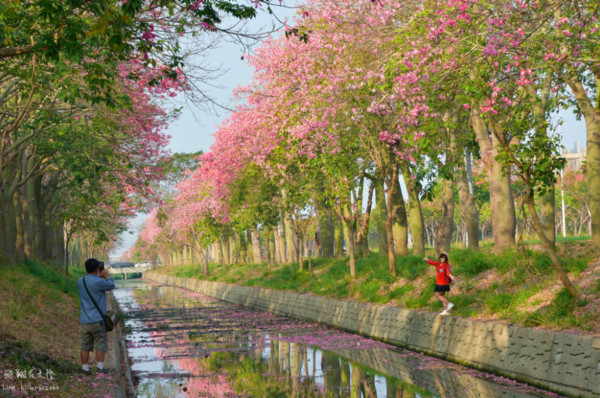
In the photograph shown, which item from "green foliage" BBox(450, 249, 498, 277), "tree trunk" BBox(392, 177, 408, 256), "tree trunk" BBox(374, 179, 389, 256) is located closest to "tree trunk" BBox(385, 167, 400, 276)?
"tree trunk" BBox(392, 177, 408, 256)

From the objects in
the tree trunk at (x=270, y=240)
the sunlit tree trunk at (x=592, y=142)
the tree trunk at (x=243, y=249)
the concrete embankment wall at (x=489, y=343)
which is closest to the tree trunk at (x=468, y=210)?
the concrete embankment wall at (x=489, y=343)

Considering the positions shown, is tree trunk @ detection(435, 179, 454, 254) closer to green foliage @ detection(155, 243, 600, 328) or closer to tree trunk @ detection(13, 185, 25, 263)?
green foliage @ detection(155, 243, 600, 328)

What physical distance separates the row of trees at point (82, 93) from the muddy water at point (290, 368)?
4.84 m

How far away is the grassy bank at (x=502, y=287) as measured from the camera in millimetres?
12352

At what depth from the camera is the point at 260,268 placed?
44.0 m

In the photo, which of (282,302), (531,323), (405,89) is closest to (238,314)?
(282,302)

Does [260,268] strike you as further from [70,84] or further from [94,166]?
[70,84]

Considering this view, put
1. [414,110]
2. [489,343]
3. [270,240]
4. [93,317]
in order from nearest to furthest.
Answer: [93,317] < [489,343] < [414,110] < [270,240]

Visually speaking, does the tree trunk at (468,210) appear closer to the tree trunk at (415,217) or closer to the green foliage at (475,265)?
the tree trunk at (415,217)

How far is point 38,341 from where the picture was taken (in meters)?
12.7

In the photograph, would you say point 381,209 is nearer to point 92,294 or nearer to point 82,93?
point 82,93

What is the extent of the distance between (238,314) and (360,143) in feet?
32.4

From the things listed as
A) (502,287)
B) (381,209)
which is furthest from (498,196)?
(381,209)

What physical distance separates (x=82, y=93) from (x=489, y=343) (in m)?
9.87
